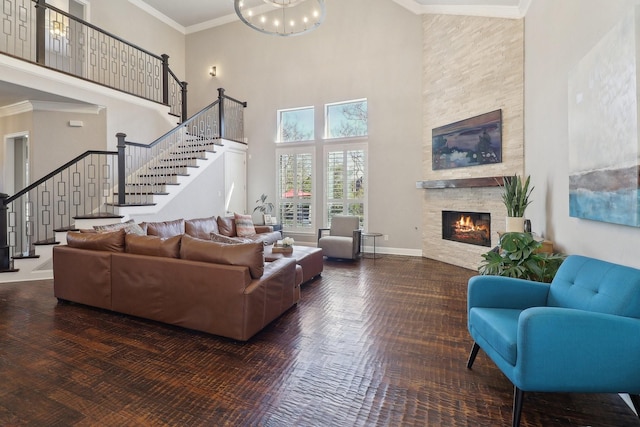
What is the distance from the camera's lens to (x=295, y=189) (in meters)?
8.06

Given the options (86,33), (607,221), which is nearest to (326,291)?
(607,221)

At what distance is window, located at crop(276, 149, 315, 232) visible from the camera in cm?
791

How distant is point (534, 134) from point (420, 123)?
8.97 ft

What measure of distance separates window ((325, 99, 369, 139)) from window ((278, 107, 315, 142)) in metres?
0.47

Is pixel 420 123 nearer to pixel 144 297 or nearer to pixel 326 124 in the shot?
pixel 326 124

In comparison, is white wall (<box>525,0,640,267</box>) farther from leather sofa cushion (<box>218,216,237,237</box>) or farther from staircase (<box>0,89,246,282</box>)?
staircase (<box>0,89,246,282</box>)

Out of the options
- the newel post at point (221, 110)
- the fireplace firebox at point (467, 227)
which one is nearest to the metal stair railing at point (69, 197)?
the newel post at point (221, 110)

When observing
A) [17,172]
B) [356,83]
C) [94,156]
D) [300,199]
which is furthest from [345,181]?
[17,172]

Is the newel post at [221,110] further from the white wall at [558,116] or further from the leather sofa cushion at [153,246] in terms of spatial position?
the white wall at [558,116]

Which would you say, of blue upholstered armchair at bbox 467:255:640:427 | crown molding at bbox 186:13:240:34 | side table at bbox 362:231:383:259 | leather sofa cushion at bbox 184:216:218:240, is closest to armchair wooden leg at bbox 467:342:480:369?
blue upholstered armchair at bbox 467:255:640:427

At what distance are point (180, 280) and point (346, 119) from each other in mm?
5789

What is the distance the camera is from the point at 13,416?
1.85m

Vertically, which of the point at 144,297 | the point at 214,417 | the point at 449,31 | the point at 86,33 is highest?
the point at 86,33

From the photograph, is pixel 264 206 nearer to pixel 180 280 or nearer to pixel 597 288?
pixel 180 280
